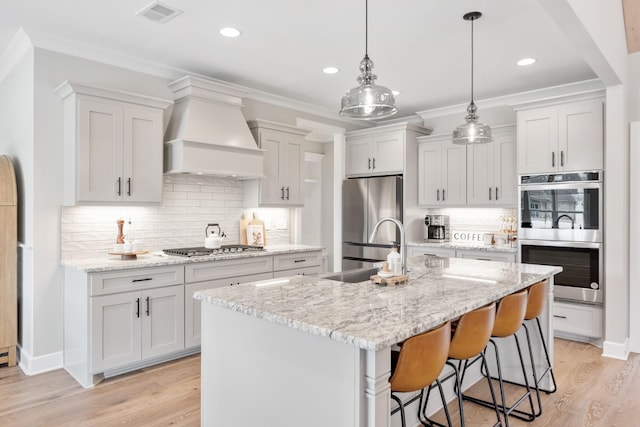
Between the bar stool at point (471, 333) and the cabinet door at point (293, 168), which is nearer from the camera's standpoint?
the bar stool at point (471, 333)

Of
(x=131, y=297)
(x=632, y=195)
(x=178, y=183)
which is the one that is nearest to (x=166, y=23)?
(x=178, y=183)

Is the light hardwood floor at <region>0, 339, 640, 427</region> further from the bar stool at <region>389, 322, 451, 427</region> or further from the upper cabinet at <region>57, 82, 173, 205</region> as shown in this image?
the upper cabinet at <region>57, 82, 173, 205</region>

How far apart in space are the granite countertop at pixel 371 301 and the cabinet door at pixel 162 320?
1.45 metres

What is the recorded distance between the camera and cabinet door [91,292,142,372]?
3.15 meters

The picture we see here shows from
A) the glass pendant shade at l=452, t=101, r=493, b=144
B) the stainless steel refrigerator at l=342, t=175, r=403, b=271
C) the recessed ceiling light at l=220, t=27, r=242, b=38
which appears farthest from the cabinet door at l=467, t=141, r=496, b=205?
the recessed ceiling light at l=220, t=27, r=242, b=38

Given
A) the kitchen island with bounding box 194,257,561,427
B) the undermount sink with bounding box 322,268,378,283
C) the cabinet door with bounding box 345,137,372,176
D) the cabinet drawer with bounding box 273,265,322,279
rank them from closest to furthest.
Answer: the kitchen island with bounding box 194,257,561,427 < the undermount sink with bounding box 322,268,378,283 < the cabinet drawer with bounding box 273,265,322,279 < the cabinet door with bounding box 345,137,372,176

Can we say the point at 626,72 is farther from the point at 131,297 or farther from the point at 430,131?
the point at 131,297

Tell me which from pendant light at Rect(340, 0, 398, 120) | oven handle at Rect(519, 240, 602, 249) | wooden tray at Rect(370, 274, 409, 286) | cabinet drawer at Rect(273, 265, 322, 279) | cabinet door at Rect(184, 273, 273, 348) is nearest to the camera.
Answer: pendant light at Rect(340, 0, 398, 120)

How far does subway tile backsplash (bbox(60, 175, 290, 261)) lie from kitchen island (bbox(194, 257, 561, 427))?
202 cm

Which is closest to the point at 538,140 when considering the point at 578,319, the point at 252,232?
the point at 578,319

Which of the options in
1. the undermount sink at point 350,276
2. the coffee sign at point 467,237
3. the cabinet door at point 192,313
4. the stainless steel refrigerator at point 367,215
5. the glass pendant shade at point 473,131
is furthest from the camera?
the stainless steel refrigerator at point 367,215

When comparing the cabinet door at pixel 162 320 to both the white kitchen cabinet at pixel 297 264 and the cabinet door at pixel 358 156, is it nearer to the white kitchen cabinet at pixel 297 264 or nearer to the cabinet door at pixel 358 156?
the white kitchen cabinet at pixel 297 264

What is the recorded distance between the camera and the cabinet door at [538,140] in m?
4.27

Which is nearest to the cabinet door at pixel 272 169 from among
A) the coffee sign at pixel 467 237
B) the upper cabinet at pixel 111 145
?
the upper cabinet at pixel 111 145
